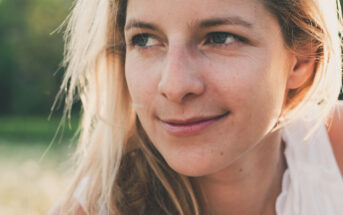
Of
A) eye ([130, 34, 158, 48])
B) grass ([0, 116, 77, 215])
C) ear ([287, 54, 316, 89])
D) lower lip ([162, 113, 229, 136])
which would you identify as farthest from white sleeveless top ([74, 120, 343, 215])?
grass ([0, 116, 77, 215])

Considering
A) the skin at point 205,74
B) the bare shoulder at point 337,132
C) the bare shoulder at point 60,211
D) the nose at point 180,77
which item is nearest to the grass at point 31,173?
the bare shoulder at point 60,211

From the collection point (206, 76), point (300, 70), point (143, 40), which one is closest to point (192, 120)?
point (206, 76)

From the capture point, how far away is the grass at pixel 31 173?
5.27 metres

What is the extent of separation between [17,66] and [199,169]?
18.7m

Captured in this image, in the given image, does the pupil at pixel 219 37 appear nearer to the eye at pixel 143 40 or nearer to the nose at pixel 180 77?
the nose at pixel 180 77

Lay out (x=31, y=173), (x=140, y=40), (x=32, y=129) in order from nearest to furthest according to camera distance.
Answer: (x=140, y=40)
(x=31, y=173)
(x=32, y=129)

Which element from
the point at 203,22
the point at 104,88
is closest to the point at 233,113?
the point at 203,22

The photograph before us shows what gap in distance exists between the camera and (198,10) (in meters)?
1.93

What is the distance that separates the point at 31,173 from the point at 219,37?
578 centimetres

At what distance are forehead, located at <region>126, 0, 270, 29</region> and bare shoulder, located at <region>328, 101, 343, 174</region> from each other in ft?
4.18

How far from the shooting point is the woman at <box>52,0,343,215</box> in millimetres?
1992

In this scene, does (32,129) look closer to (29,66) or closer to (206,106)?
(29,66)

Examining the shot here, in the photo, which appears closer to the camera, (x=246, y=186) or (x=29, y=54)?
(x=246, y=186)

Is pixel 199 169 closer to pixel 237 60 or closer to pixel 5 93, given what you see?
pixel 237 60
